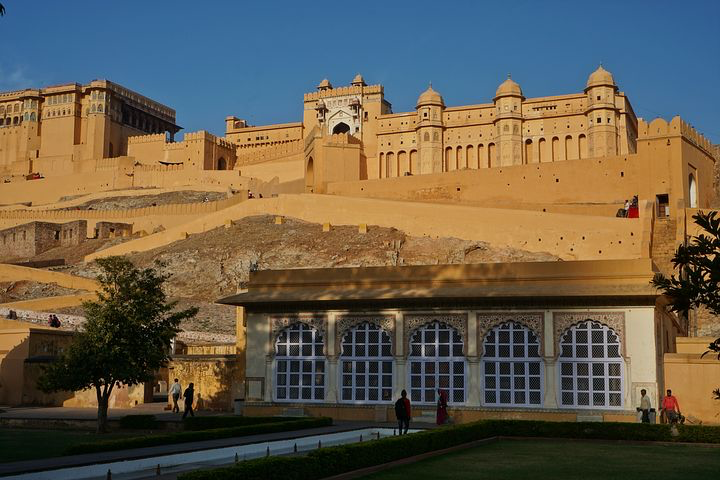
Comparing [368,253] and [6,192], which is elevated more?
[6,192]

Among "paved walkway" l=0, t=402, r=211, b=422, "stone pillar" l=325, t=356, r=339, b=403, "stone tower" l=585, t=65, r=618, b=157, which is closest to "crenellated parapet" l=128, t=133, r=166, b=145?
"stone tower" l=585, t=65, r=618, b=157

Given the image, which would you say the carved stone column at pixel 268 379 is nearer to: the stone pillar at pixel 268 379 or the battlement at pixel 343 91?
the stone pillar at pixel 268 379

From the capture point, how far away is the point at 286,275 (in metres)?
23.2

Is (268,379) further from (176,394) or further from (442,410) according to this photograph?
A: (442,410)

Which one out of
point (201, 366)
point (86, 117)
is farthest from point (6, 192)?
point (201, 366)

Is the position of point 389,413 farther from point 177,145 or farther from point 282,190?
point 177,145

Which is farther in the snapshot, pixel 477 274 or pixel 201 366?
pixel 201 366

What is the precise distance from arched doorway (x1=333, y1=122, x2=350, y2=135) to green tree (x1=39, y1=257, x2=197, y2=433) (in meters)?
55.4

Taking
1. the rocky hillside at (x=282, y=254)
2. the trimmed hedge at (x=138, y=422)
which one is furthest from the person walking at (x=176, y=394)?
the rocky hillside at (x=282, y=254)

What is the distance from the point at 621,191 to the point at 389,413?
28.3 metres

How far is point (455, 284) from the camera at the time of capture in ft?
71.3

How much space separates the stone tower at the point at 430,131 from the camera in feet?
224

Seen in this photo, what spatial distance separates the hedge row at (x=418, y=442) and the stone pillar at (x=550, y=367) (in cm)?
267

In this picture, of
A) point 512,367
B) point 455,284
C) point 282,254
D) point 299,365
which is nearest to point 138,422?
point 299,365
